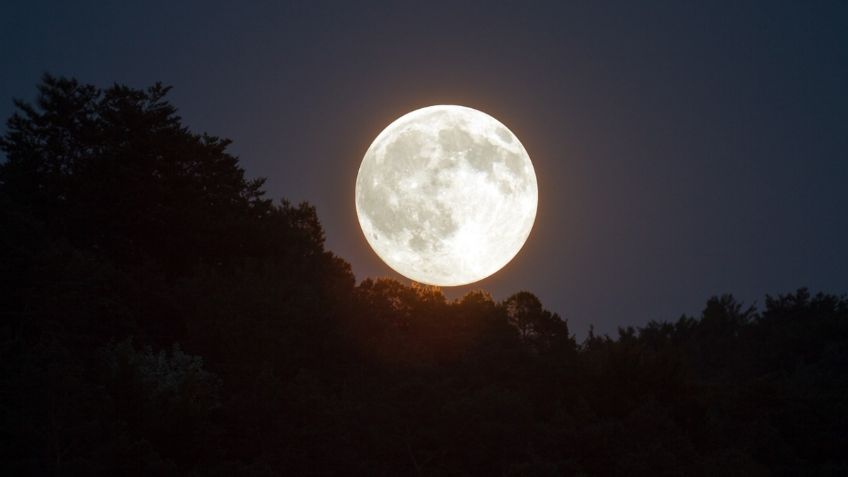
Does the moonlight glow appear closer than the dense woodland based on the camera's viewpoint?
No

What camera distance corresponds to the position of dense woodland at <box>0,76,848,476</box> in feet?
81.0

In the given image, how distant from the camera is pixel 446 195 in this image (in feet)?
116

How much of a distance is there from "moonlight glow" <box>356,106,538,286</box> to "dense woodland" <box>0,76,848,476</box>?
11.7 ft

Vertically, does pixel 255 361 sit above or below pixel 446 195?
below

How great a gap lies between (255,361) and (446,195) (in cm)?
982

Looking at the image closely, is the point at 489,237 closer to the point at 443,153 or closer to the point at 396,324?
→ the point at 443,153

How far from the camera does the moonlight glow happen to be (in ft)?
117

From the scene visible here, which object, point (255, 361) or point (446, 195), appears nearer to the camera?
point (255, 361)

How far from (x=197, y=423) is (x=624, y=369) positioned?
72.0ft

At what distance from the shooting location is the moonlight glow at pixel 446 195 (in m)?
35.8

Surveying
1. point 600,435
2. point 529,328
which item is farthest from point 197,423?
point 529,328

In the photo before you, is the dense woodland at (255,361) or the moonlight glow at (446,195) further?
the moonlight glow at (446,195)

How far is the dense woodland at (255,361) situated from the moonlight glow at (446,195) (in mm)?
3559

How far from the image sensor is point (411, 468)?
28625mm
